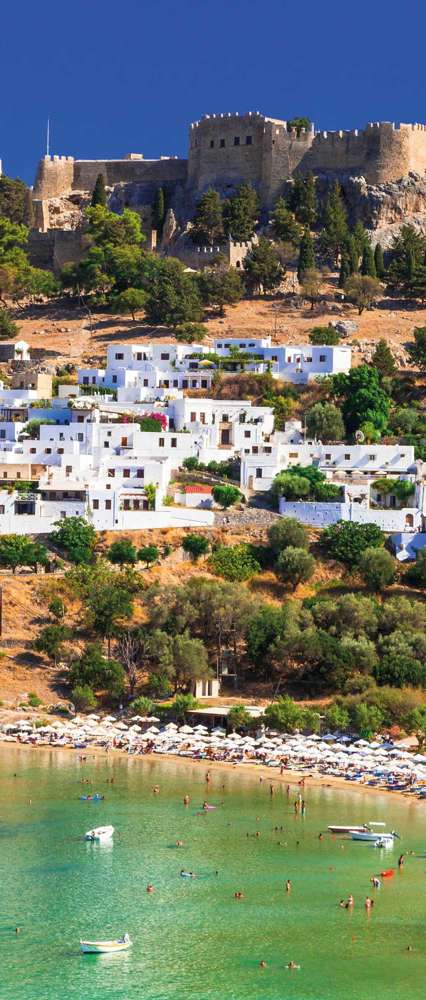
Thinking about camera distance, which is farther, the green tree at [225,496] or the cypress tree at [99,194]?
the cypress tree at [99,194]

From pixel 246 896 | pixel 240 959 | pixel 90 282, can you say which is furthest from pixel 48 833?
pixel 90 282

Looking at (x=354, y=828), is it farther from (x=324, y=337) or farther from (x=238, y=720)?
(x=324, y=337)

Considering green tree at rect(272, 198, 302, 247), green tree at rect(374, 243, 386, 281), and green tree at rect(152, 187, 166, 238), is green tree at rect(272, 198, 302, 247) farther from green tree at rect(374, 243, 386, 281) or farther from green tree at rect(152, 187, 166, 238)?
green tree at rect(152, 187, 166, 238)

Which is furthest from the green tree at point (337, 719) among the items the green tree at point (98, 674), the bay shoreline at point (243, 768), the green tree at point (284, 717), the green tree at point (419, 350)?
the green tree at point (419, 350)

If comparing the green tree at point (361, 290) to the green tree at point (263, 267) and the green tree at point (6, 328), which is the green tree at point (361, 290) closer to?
the green tree at point (263, 267)

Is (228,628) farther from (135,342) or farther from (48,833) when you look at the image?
(135,342)

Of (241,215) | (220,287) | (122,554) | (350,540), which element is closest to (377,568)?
(350,540)
